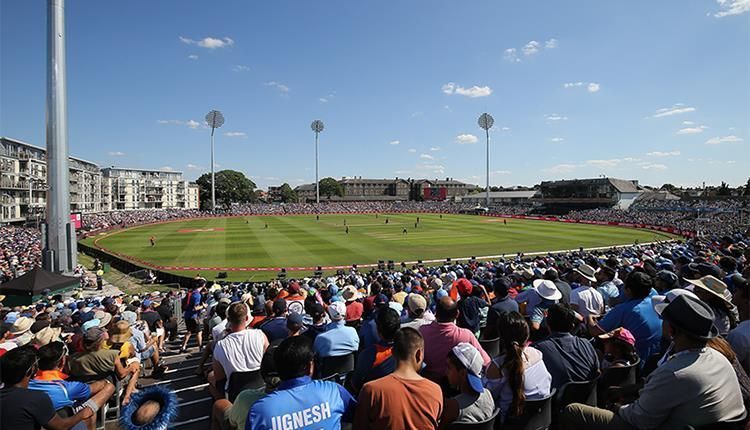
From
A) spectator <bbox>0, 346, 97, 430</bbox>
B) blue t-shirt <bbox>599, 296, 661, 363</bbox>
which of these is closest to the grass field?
spectator <bbox>0, 346, 97, 430</bbox>

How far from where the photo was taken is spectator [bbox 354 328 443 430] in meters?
2.82

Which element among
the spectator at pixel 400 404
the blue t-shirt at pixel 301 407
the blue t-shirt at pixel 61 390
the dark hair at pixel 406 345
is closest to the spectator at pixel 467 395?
the spectator at pixel 400 404

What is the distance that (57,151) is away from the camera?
2083 centimetres

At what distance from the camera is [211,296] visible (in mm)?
14500

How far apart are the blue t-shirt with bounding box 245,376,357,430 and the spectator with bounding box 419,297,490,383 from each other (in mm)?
1665

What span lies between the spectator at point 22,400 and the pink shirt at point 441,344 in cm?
376

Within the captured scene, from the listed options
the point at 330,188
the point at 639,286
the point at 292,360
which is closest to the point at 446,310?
the point at 292,360

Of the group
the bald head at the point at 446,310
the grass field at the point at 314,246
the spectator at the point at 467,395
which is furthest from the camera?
the grass field at the point at 314,246

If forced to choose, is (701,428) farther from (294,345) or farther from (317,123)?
(317,123)

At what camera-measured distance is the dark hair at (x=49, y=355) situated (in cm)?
412

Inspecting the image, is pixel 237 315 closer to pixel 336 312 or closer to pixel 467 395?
pixel 336 312

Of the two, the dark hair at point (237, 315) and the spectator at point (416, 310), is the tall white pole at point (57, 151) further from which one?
the spectator at point (416, 310)

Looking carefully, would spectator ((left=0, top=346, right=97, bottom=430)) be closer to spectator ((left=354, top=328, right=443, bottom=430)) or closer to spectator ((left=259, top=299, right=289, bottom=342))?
spectator ((left=259, top=299, right=289, bottom=342))

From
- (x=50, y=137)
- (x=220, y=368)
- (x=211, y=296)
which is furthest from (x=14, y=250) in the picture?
(x=220, y=368)
